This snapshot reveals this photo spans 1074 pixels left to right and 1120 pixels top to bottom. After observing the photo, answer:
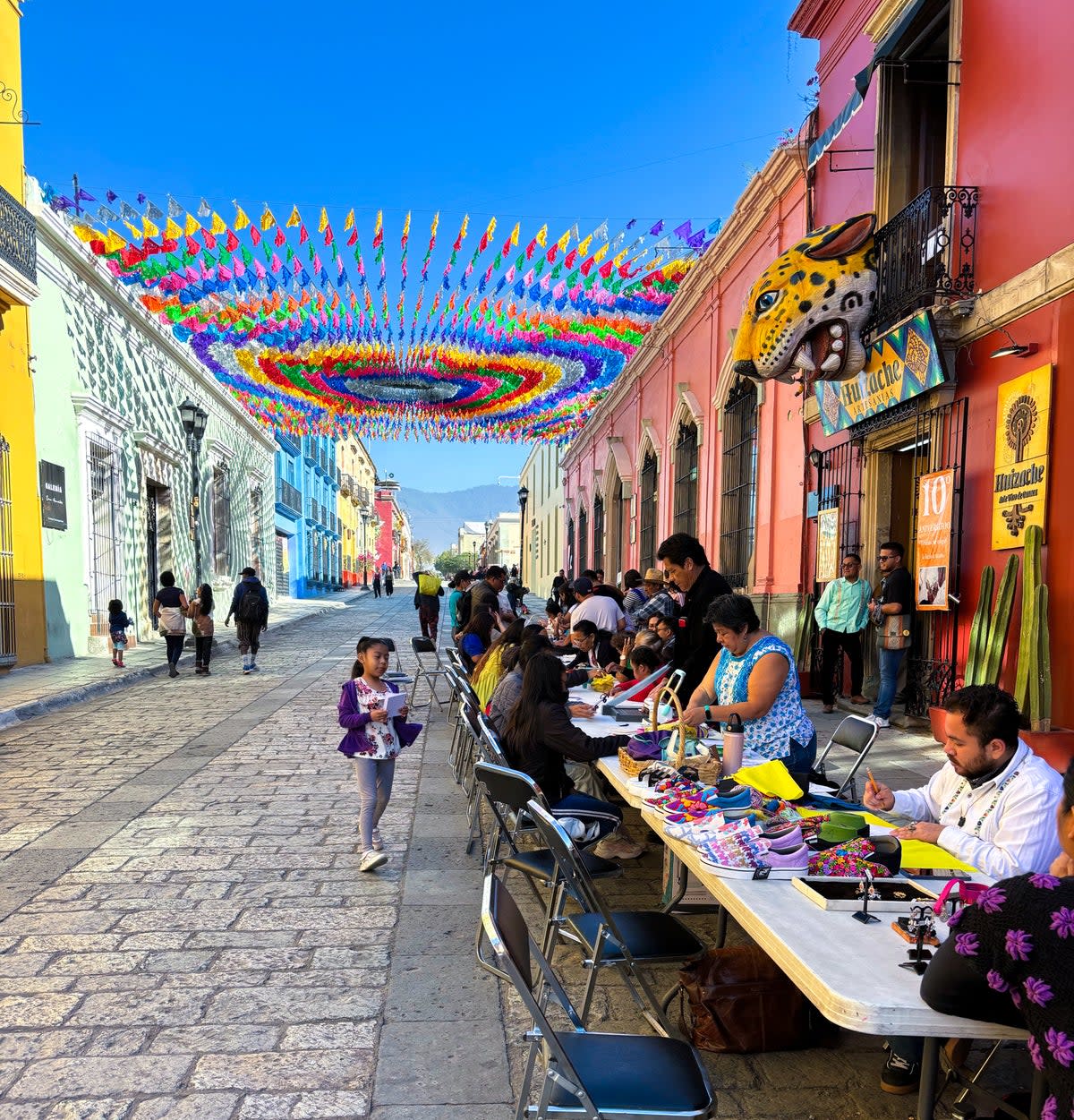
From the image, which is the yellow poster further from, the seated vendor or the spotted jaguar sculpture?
the seated vendor

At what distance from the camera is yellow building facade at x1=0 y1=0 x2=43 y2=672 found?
11363 millimetres

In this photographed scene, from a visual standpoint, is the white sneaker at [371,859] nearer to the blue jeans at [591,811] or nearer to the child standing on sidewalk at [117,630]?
the blue jeans at [591,811]

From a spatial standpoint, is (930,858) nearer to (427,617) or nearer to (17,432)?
(427,617)

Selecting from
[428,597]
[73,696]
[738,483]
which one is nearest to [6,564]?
[73,696]

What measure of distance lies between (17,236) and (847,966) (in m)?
12.8

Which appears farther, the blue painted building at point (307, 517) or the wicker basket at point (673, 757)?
the blue painted building at point (307, 517)

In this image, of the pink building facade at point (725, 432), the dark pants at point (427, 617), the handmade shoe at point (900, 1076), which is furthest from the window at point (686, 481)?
the handmade shoe at point (900, 1076)

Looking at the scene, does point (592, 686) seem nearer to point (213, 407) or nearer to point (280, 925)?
point (280, 925)

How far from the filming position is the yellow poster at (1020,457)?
5.62 meters

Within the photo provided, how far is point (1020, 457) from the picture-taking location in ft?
19.4

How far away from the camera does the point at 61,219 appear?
1295cm

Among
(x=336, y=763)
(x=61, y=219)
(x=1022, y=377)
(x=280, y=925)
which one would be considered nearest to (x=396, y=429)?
(x=61, y=219)

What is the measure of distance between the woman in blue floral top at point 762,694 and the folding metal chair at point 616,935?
1.15 meters

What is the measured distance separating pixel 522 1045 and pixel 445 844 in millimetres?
2193
